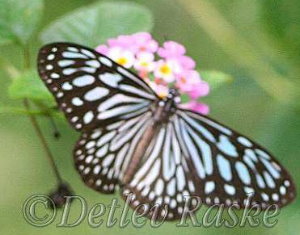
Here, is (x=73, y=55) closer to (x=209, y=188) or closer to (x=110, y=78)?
(x=110, y=78)

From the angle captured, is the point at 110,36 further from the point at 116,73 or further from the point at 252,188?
the point at 252,188

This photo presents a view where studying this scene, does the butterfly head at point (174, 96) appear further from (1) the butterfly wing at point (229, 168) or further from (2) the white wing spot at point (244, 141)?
(2) the white wing spot at point (244, 141)

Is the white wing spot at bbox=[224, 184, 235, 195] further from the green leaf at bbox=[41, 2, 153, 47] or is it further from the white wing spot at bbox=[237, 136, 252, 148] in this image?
the green leaf at bbox=[41, 2, 153, 47]

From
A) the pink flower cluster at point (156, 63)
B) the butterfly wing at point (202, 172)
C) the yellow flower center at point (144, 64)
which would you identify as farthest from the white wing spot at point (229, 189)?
the yellow flower center at point (144, 64)

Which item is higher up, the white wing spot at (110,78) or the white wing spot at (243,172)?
the white wing spot at (110,78)

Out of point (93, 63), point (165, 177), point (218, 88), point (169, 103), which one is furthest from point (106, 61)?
point (218, 88)

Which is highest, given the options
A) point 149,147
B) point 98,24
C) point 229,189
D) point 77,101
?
point 98,24

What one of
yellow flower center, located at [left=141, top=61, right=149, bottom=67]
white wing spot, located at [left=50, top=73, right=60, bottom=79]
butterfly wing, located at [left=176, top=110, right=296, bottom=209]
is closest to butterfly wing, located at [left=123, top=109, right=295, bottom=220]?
butterfly wing, located at [left=176, top=110, right=296, bottom=209]
